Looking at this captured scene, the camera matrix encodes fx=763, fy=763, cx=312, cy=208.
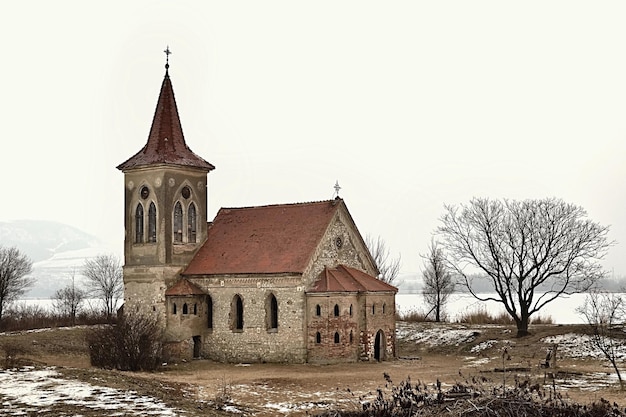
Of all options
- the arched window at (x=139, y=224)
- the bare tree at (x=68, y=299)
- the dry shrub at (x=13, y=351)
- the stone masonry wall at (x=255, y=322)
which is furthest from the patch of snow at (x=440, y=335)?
the bare tree at (x=68, y=299)

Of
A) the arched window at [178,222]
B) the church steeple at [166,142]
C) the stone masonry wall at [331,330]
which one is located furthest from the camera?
the arched window at [178,222]

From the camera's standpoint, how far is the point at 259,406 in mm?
23969

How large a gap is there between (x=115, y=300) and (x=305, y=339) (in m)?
48.5

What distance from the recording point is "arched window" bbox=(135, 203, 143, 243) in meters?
43.6

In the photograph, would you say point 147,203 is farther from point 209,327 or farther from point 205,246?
point 209,327

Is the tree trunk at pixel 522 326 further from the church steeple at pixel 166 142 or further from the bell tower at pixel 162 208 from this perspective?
the church steeple at pixel 166 142

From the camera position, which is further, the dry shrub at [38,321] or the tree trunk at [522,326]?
the dry shrub at [38,321]

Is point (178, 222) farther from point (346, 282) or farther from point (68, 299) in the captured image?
point (68, 299)

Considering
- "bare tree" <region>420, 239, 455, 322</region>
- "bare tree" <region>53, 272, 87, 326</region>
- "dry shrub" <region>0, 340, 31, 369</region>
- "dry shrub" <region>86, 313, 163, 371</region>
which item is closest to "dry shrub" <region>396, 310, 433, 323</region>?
"bare tree" <region>420, 239, 455, 322</region>

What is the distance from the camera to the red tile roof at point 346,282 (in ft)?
126

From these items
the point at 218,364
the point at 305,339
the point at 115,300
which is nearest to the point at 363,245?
the point at 305,339

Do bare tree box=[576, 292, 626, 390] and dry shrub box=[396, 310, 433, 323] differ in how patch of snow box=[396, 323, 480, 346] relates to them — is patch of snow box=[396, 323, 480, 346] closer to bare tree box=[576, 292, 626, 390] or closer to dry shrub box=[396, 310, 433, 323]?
dry shrub box=[396, 310, 433, 323]

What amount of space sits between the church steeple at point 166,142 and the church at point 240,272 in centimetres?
7

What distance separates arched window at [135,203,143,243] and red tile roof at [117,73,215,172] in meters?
2.45
